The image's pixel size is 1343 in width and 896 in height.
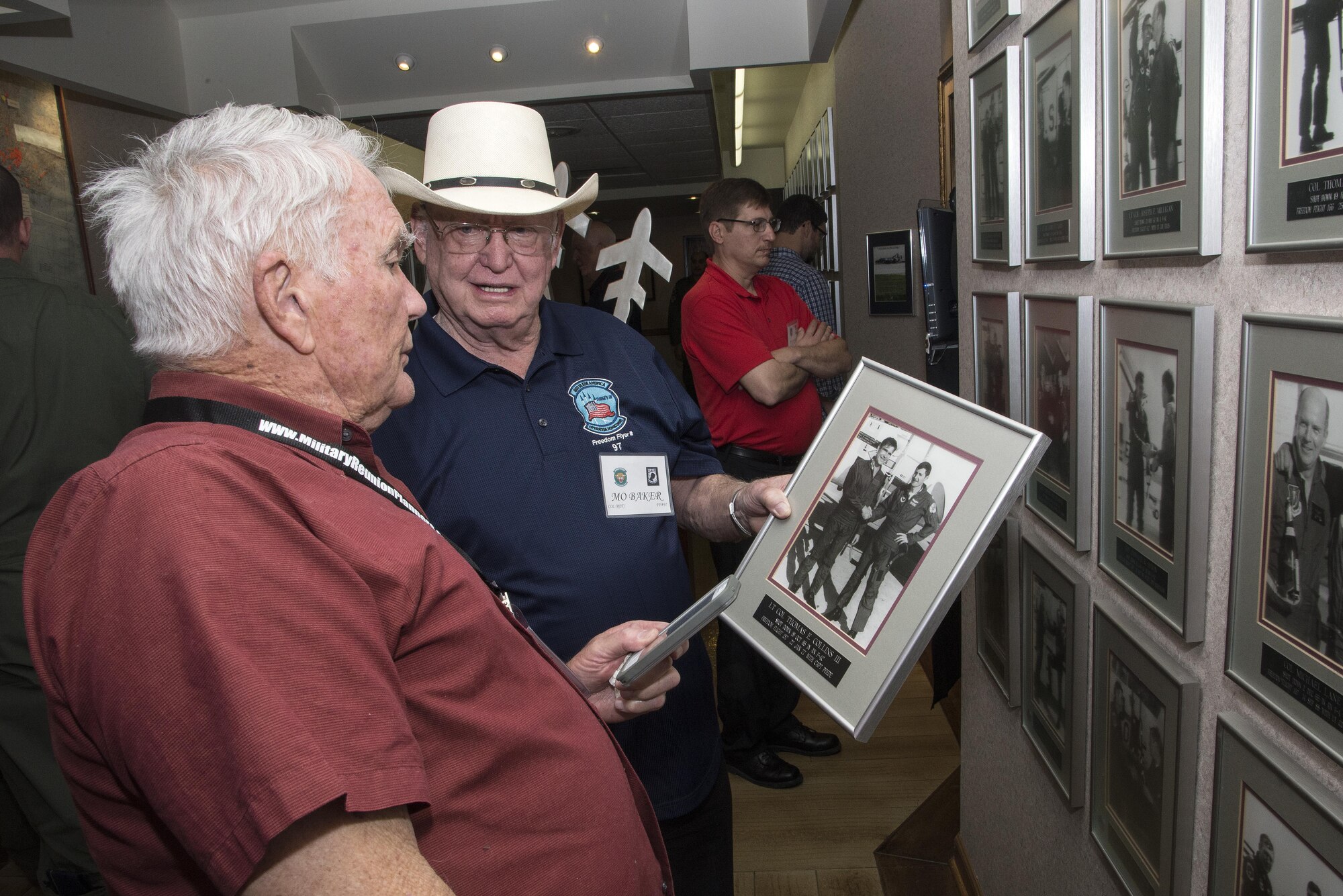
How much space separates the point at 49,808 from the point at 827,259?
17.9 ft

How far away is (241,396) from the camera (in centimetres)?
82

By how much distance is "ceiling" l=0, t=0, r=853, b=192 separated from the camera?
4613 millimetres

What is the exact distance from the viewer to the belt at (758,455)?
3301 millimetres

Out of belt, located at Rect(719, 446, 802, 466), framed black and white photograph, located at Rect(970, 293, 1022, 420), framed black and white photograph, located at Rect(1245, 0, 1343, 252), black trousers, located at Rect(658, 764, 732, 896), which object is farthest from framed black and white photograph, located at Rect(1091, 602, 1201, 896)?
belt, located at Rect(719, 446, 802, 466)

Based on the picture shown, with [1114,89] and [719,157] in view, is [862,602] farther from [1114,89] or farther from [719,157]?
[719,157]

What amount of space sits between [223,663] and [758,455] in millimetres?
2762

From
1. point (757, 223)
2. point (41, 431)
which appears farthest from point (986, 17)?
point (41, 431)

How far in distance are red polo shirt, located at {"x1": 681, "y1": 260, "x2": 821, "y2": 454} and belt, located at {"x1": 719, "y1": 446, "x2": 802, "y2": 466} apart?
15 mm

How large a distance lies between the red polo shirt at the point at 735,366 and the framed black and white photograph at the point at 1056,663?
1.65m

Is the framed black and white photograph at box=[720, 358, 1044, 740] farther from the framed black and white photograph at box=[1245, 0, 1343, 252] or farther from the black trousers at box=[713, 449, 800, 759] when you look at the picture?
the black trousers at box=[713, 449, 800, 759]

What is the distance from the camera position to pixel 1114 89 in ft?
3.72

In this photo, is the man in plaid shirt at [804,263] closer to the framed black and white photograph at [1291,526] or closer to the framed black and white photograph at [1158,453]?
the framed black and white photograph at [1158,453]

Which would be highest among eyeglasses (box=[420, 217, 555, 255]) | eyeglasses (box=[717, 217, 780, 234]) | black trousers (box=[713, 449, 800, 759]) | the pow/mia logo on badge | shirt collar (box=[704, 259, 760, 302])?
eyeglasses (box=[717, 217, 780, 234])

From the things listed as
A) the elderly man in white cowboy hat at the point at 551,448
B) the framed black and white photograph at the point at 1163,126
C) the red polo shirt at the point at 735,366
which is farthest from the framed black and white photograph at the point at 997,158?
the red polo shirt at the point at 735,366
